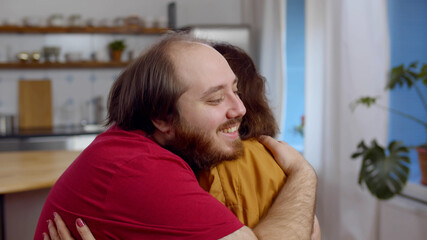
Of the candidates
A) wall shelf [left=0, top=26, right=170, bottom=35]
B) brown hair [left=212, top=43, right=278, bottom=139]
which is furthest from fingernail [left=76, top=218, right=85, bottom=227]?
wall shelf [left=0, top=26, right=170, bottom=35]

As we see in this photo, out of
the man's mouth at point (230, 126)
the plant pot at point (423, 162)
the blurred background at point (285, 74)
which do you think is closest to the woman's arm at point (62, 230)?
the man's mouth at point (230, 126)

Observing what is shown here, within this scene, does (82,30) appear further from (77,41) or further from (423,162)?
(423,162)

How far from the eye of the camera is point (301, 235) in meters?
1.17

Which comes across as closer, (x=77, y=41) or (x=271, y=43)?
(x=271, y=43)

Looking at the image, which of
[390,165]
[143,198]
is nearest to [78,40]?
[390,165]

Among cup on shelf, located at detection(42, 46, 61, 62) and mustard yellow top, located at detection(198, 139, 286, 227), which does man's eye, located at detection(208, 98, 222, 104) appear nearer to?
mustard yellow top, located at detection(198, 139, 286, 227)

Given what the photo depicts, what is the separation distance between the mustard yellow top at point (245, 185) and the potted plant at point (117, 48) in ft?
14.4

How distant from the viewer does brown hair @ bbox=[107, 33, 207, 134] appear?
1198 millimetres

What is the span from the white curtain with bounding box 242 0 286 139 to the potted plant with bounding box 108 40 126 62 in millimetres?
1445

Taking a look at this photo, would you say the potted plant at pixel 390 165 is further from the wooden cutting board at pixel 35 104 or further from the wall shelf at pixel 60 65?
the wooden cutting board at pixel 35 104

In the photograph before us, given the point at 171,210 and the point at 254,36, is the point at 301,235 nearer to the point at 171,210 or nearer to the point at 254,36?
the point at 171,210

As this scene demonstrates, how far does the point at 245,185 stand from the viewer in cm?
120

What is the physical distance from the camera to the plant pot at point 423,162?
300 cm

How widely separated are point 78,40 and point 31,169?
3.40 metres
